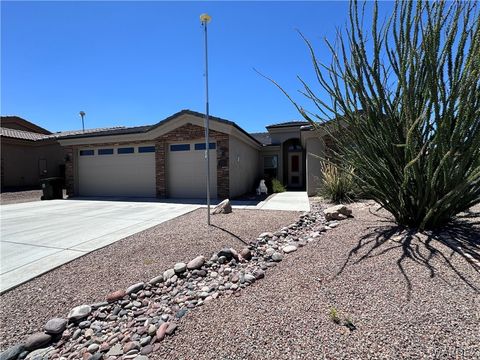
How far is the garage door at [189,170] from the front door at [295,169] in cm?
762

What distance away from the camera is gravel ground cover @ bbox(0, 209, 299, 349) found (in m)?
2.92

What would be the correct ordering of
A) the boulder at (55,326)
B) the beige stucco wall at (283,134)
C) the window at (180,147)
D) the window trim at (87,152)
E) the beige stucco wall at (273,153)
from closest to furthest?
the boulder at (55,326), the window at (180,147), the window trim at (87,152), the beige stucco wall at (273,153), the beige stucco wall at (283,134)

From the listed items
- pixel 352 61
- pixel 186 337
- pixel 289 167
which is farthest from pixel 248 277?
pixel 289 167

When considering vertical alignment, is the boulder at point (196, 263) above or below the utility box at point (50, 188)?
below

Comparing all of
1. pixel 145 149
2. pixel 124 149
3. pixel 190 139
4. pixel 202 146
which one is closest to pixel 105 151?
pixel 124 149

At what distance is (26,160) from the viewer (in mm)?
19141

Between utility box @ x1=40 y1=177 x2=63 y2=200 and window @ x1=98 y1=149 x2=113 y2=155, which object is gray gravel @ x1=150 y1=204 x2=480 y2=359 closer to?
window @ x1=98 y1=149 x2=113 y2=155

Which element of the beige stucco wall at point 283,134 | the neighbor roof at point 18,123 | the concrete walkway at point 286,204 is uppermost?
the neighbor roof at point 18,123

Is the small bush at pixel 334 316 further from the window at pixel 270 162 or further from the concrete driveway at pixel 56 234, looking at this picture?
the window at pixel 270 162

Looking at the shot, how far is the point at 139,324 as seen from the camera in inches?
108

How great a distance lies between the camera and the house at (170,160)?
11.4 metres

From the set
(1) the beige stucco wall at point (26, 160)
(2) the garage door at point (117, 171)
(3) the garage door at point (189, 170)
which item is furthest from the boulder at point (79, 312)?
(1) the beige stucco wall at point (26, 160)

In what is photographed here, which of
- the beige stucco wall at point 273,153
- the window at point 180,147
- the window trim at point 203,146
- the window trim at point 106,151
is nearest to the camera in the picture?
the window trim at point 203,146

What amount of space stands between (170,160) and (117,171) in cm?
338
